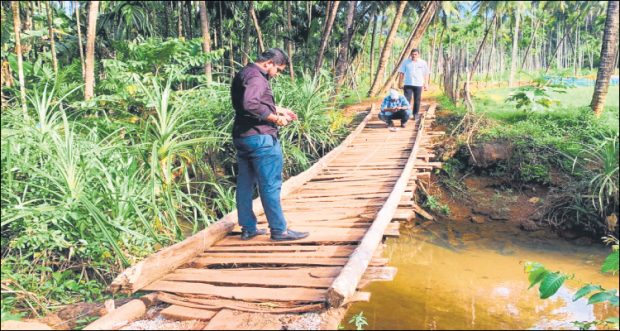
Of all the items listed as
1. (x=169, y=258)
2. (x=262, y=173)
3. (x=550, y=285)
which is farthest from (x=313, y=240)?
(x=550, y=285)

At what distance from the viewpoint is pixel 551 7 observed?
18.8 meters

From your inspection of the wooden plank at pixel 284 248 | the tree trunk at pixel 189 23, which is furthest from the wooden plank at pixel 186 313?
the tree trunk at pixel 189 23

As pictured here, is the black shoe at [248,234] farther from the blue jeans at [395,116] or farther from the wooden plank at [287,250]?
the blue jeans at [395,116]

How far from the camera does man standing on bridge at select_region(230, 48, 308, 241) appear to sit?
344cm

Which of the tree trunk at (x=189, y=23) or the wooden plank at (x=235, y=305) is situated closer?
the wooden plank at (x=235, y=305)

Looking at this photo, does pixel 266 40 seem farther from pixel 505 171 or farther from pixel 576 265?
pixel 576 265

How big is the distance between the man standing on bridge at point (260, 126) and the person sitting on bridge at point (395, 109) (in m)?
5.41

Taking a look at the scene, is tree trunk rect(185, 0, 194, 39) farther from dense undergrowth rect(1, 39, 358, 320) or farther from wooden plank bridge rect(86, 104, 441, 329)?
wooden plank bridge rect(86, 104, 441, 329)

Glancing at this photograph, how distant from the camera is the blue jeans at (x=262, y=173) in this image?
3.55 m

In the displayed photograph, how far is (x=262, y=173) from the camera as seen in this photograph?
358 centimetres

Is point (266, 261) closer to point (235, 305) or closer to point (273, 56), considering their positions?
point (235, 305)

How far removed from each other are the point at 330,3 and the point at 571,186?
6.36 metres

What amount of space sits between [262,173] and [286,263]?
67cm

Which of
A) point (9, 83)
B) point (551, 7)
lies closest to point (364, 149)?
point (9, 83)
